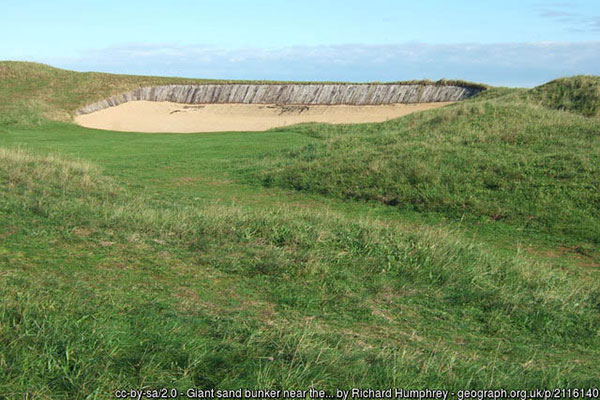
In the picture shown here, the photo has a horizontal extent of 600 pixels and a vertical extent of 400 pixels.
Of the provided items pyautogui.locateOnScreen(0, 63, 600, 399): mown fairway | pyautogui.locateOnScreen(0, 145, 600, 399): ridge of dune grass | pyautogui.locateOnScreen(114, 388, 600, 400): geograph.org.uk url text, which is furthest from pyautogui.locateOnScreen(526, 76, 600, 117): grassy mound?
pyautogui.locateOnScreen(114, 388, 600, 400): geograph.org.uk url text

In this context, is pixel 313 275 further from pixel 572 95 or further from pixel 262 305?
pixel 572 95

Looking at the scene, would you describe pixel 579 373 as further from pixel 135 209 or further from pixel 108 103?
pixel 108 103

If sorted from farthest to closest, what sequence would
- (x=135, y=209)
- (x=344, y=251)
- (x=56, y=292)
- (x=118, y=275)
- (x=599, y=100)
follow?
(x=599, y=100) < (x=135, y=209) < (x=344, y=251) < (x=118, y=275) < (x=56, y=292)

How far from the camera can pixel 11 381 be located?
3586mm

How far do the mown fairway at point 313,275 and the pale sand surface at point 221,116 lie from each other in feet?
60.0

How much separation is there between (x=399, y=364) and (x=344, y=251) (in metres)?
3.40

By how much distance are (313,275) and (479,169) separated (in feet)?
28.0

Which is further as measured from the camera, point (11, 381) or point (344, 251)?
point (344, 251)

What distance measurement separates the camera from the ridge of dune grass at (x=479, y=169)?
1190 centimetres

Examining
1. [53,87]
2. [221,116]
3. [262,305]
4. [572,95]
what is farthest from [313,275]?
[53,87]

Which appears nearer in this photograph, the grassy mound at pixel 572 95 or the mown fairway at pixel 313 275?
the mown fairway at pixel 313 275

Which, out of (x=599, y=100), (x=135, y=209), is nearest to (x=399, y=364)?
(x=135, y=209)

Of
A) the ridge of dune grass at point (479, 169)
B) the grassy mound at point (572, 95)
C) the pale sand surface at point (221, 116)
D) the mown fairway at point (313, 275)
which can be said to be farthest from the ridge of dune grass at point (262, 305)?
the pale sand surface at point (221, 116)

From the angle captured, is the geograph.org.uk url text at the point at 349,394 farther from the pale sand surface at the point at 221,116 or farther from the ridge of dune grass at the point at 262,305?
the pale sand surface at the point at 221,116
